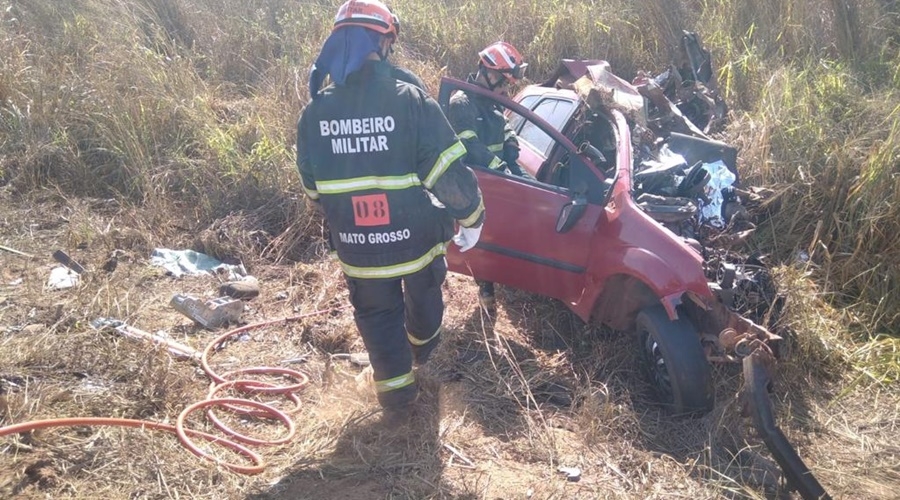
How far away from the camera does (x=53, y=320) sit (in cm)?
442

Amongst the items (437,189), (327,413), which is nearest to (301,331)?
(327,413)

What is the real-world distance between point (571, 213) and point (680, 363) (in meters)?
0.99

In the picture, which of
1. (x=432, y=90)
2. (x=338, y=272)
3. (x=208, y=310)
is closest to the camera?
(x=208, y=310)

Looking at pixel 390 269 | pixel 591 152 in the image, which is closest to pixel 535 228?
pixel 591 152

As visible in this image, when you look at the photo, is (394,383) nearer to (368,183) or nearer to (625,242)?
(368,183)

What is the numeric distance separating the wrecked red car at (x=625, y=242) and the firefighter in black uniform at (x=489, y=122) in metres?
0.13

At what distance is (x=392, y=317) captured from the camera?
330 centimetres

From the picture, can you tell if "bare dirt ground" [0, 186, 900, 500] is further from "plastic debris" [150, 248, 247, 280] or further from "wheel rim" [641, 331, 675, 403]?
"plastic debris" [150, 248, 247, 280]

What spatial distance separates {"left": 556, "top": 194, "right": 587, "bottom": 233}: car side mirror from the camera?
12.9 ft

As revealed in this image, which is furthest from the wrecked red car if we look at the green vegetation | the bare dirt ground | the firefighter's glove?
the green vegetation

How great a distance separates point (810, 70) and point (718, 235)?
3.38 meters

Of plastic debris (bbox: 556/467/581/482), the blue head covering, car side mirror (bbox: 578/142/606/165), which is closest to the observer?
the blue head covering

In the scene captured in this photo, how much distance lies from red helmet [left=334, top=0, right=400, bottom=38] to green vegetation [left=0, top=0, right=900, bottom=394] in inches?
119

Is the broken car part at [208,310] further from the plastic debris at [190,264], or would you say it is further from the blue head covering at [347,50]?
the blue head covering at [347,50]
